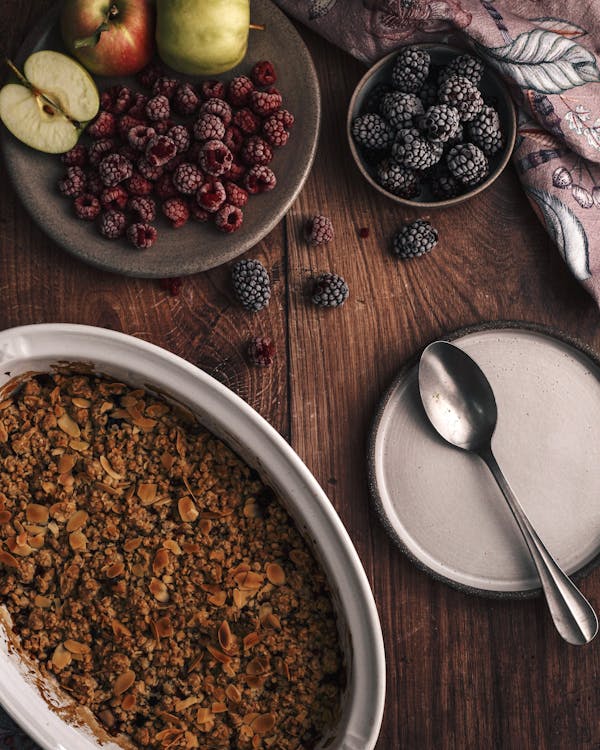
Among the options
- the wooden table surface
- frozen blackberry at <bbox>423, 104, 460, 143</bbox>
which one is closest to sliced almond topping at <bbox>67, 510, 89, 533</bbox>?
the wooden table surface

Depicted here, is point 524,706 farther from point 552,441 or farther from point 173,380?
point 173,380

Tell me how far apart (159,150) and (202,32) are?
154mm

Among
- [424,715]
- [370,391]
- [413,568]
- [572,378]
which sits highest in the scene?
[572,378]

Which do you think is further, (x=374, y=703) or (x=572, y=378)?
(x=572, y=378)

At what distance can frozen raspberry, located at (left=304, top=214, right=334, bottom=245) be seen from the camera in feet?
3.25

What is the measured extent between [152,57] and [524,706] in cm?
102

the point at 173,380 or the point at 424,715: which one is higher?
the point at 173,380

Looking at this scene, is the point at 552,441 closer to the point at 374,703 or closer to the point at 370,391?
the point at 370,391

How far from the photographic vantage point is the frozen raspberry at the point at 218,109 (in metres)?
0.95

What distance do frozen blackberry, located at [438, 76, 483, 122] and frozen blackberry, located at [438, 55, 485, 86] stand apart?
0.07ft

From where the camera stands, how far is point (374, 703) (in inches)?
35.3

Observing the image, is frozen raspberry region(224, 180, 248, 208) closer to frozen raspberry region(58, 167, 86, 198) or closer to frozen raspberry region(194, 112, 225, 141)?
frozen raspberry region(194, 112, 225, 141)

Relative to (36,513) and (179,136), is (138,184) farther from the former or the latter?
(36,513)

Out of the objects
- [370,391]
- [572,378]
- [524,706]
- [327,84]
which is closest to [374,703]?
[524,706]
